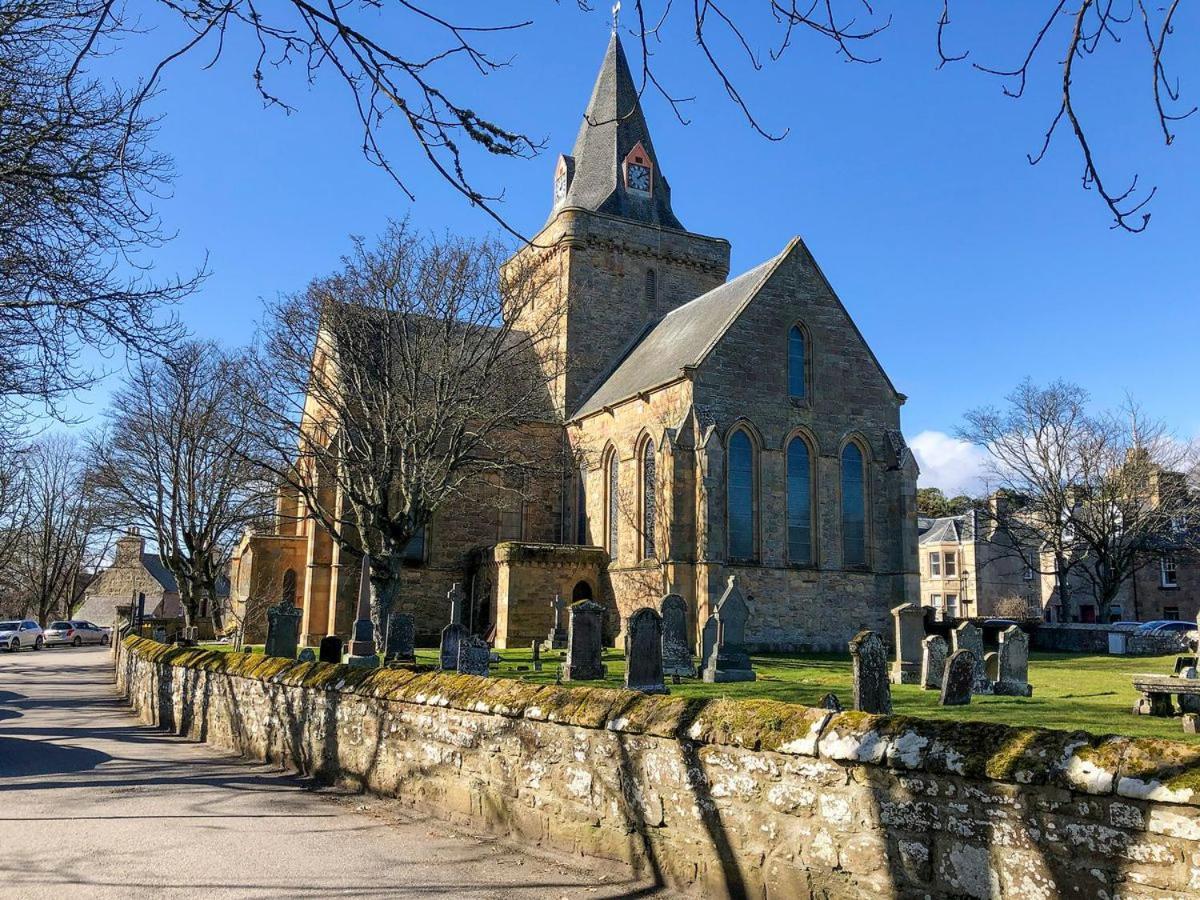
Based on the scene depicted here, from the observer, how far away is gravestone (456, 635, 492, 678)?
15.0 m

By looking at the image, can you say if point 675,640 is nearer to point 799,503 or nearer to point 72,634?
point 799,503

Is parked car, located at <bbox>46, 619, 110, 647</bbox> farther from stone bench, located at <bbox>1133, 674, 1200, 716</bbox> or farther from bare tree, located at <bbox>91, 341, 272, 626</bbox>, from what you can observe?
stone bench, located at <bbox>1133, 674, 1200, 716</bbox>

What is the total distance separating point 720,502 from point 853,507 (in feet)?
17.1

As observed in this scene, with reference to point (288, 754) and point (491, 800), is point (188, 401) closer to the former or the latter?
point (288, 754)

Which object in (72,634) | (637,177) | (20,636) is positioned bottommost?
(72,634)

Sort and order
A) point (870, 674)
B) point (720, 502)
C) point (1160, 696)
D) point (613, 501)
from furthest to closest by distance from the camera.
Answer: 1. point (613, 501)
2. point (720, 502)
3. point (1160, 696)
4. point (870, 674)

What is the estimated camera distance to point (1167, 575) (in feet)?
163

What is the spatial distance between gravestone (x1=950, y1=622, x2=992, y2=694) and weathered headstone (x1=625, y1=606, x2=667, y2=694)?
467 centimetres

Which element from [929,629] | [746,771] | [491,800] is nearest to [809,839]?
[746,771]

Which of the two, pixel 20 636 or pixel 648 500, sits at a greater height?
pixel 648 500

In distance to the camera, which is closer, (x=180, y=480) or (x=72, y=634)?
(x=180, y=480)

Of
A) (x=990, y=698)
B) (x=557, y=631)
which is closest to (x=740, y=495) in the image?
(x=557, y=631)

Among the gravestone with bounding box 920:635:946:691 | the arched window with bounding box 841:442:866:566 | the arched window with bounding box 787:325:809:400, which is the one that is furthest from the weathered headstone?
the arched window with bounding box 787:325:809:400

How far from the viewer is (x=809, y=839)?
16.0ft
